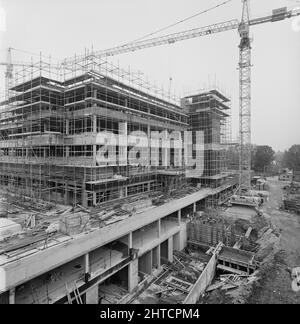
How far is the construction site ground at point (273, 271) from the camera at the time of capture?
10.0 m

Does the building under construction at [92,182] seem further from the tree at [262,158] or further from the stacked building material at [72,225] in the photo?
the tree at [262,158]

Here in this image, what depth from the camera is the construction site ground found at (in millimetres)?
10047

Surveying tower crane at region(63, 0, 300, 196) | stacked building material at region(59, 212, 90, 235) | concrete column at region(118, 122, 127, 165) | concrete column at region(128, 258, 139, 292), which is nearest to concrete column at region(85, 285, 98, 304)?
concrete column at region(128, 258, 139, 292)

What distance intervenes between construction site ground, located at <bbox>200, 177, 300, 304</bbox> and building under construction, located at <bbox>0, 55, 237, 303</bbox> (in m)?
5.66

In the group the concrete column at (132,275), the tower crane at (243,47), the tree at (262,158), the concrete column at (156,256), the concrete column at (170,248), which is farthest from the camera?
the tree at (262,158)

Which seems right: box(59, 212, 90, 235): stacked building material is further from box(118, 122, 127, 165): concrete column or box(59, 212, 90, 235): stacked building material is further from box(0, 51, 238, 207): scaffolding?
box(118, 122, 127, 165): concrete column

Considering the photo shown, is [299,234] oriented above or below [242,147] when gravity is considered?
below

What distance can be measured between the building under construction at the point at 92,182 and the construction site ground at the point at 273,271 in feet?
18.6

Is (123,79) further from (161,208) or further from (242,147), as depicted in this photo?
(242,147)

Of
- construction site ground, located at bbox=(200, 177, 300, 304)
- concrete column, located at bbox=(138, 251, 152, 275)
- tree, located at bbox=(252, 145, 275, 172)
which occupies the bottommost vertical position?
concrete column, located at bbox=(138, 251, 152, 275)

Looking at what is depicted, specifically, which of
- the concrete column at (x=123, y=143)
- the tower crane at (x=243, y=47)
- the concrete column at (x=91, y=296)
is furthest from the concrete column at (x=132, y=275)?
the tower crane at (x=243, y=47)
